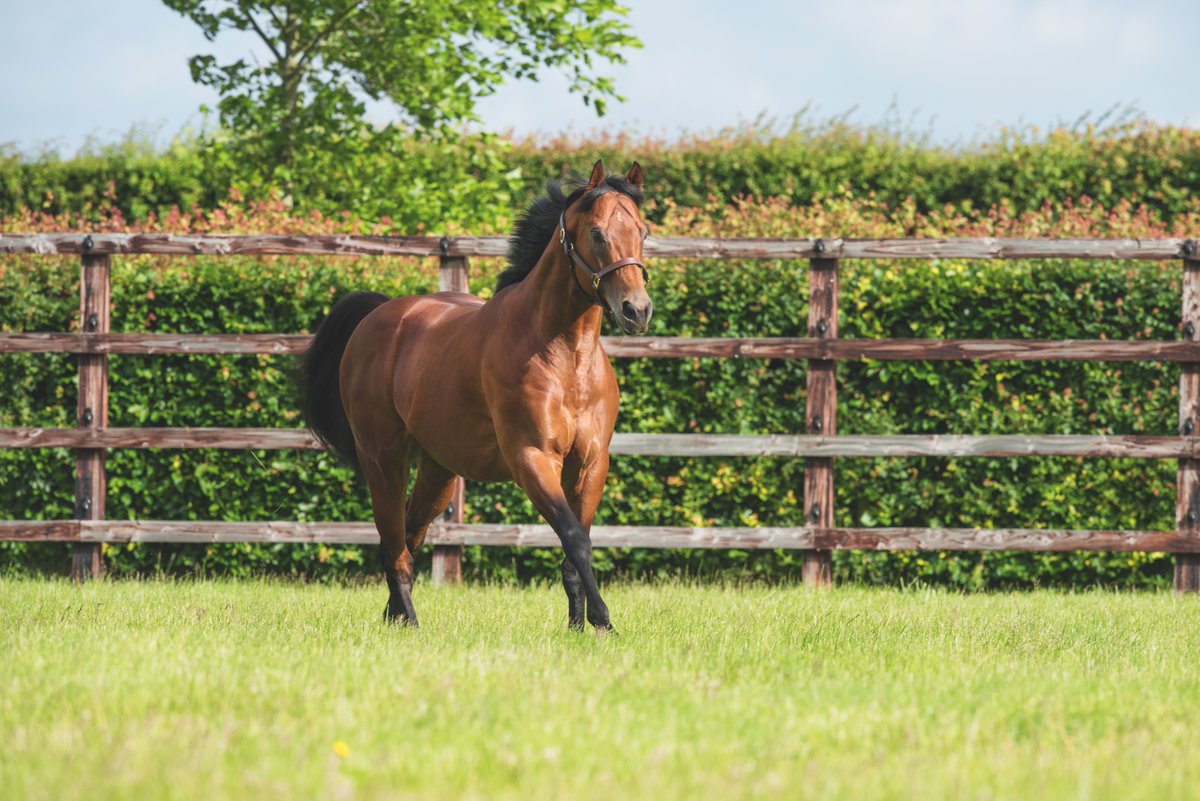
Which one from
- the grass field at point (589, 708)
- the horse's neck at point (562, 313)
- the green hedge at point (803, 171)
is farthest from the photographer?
the green hedge at point (803, 171)

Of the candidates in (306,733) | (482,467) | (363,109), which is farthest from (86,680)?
(363,109)

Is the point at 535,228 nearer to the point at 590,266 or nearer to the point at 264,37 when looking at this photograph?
the point at 590,266

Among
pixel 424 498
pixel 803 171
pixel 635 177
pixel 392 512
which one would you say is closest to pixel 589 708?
pixel 635 177

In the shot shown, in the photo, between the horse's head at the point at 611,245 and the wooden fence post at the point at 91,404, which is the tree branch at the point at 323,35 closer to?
the wooden fence post at the point at 91,404

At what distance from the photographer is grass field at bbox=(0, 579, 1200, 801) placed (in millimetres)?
2990

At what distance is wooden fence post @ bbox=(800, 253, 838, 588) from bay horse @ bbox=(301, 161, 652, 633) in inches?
99.1

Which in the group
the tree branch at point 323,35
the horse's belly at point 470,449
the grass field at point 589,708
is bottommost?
the grass field at point 589,708

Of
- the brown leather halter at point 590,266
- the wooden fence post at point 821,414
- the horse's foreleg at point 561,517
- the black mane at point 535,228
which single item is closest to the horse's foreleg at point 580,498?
the horse's foreleg at point 561,517

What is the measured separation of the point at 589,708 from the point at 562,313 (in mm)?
2374

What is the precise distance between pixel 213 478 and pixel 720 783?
6.56 meters

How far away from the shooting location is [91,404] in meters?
8.70

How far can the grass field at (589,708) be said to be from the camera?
2.99 metres

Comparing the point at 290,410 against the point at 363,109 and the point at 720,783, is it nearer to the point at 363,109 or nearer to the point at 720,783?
the point at 363,109

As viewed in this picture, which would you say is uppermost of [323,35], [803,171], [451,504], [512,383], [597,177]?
[323,35]
